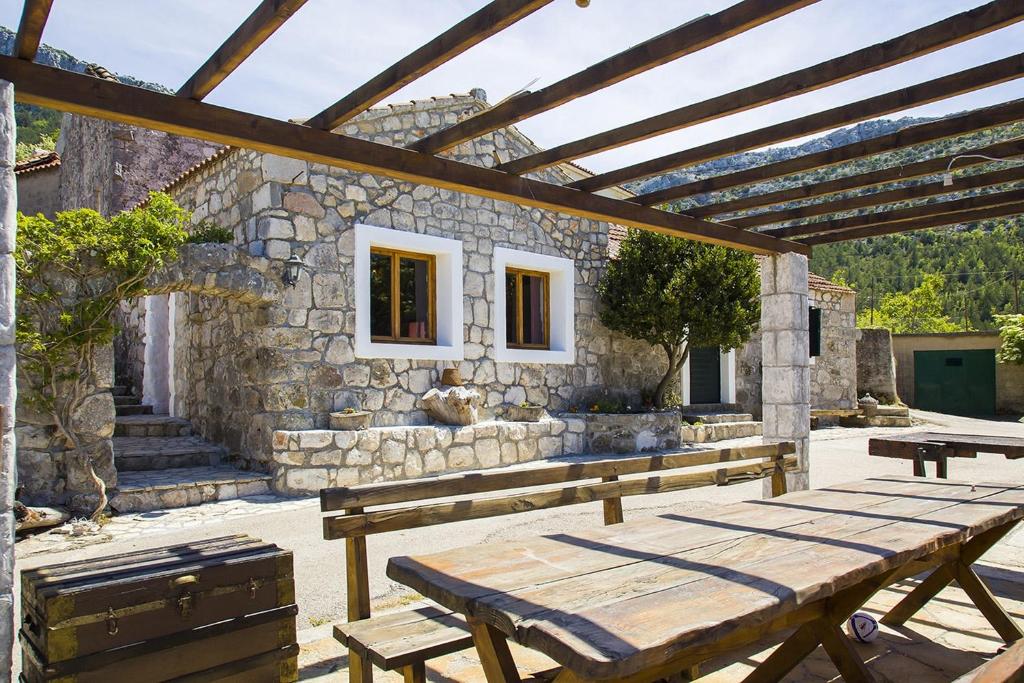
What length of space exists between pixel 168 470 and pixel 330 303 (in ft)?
8.27

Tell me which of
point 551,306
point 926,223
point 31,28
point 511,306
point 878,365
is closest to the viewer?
point 31,28

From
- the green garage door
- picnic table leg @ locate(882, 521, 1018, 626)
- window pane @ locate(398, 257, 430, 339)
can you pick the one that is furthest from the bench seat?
the green garage door

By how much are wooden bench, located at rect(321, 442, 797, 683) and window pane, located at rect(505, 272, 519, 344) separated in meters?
6.56

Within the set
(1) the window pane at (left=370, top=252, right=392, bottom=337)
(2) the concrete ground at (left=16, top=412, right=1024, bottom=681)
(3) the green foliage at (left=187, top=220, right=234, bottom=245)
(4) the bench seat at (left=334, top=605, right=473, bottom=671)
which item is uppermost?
(3) the green foliage at (left=187, top=220, right=234, bottom=245)

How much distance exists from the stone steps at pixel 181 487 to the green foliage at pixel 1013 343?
59.0 feet

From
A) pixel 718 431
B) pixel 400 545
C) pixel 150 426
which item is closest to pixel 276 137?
pixel 400 545

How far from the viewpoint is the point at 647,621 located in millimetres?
1786

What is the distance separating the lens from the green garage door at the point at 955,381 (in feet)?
65.5

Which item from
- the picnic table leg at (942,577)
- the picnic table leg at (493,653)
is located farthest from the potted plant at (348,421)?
the picnic table leg at (493,653)

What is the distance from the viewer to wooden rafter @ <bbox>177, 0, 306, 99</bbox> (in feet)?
8.86

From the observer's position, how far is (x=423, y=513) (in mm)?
2990

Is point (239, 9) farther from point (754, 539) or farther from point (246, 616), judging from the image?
point (754, 539)

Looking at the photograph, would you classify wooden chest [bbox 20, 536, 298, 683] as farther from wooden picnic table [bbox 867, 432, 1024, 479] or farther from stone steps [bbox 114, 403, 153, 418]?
stone steps [bbox 114, 403, 153, 418]

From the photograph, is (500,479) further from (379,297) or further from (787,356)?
(379,297)
